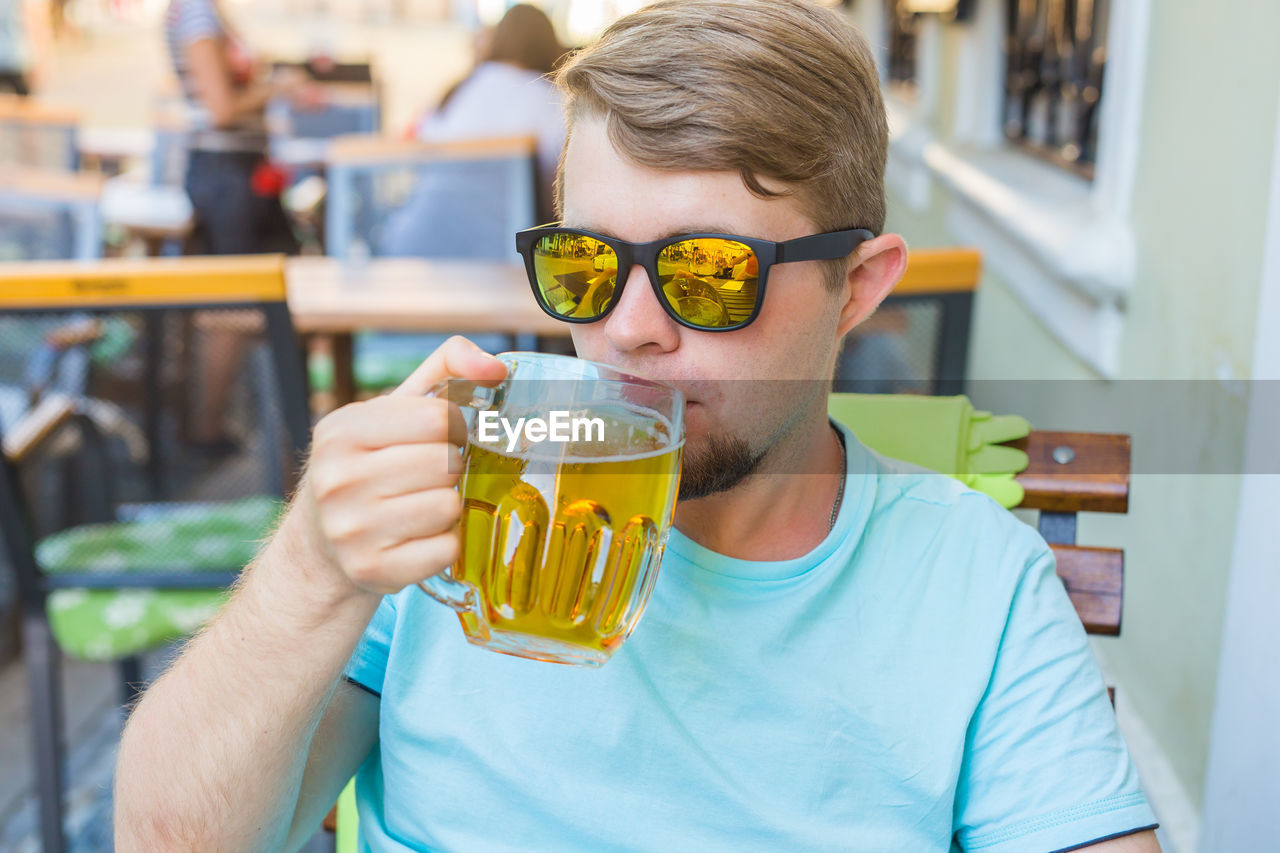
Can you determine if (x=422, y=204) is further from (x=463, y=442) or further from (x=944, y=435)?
(x=463, y=442)

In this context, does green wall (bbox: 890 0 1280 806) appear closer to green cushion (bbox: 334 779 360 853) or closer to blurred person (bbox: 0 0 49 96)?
green cushion (bbox: 334 779 360 853)

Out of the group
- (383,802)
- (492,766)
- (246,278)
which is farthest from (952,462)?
(246,278)

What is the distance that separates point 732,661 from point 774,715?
0.07 m

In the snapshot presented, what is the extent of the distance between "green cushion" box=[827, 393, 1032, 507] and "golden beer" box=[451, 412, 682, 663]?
661 millimetres

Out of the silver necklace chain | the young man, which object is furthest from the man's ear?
the silver necklace chain

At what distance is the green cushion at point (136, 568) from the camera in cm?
226

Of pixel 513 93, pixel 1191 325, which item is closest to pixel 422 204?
pixel 513 93

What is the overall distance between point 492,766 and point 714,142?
66 centimetres

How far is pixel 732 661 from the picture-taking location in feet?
3.90

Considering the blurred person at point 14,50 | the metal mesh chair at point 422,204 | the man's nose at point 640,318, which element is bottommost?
the man's nose at point 640,318

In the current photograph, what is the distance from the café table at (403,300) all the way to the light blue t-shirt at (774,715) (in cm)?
153

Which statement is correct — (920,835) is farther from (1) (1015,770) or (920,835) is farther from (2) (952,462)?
(2) (952,462)

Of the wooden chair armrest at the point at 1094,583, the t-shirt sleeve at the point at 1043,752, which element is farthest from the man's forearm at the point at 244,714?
the wooden chair armrest at the point at 1094,583

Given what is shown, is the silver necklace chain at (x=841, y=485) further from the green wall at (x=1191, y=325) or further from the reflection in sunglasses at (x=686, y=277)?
the green wall at (x=1191, y=325)
